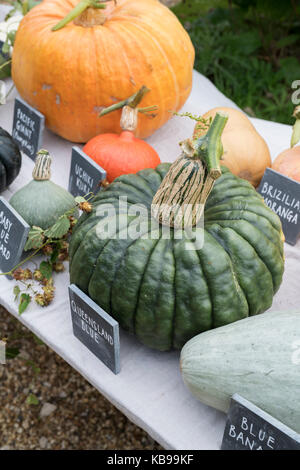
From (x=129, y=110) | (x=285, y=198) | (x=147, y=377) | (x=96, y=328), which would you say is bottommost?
(x=147, y=377)

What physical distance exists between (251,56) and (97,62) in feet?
5.91

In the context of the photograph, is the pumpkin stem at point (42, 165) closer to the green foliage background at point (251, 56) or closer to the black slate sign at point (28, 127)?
the black slate sign at point (28, 127)

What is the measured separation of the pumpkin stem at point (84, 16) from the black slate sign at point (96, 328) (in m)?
0.93

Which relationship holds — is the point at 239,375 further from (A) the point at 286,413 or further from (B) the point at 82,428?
(B) the point at 82,428

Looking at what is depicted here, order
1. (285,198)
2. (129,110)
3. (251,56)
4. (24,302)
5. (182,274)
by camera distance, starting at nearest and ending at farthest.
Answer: (182,274)
(24,302)
(285,198)
(129,110)
(251,56)

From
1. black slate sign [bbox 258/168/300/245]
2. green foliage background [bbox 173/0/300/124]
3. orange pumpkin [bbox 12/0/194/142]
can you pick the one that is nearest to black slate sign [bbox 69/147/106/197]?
orange pumpkin [bbox 12/0/194/142]

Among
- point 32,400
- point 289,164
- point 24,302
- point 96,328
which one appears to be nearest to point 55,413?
point 32,400

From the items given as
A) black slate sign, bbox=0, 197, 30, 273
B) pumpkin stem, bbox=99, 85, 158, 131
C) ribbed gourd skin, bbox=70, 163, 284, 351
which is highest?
pumpkin stem, bbox=99, 85, 158, 131

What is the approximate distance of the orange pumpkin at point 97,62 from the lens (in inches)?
64.8

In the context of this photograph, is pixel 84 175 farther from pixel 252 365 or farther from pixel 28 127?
pixel 252 365

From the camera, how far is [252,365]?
963 millimetres

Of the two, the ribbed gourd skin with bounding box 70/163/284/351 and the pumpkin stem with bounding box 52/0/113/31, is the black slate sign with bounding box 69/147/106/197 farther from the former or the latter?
the pumpkin stem with bounding box 52/0/113/31

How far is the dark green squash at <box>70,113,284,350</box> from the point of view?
108cm

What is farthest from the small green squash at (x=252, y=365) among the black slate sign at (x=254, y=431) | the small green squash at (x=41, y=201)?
the small green squash at (x=41, y=201)
